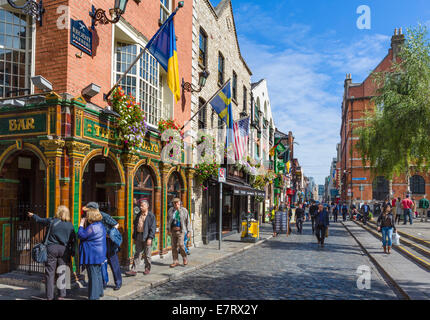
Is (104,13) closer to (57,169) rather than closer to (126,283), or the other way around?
(57,169)

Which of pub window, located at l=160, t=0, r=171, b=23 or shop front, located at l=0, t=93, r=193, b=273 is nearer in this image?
shop front, located at l=0, t=93, r=193, b=273

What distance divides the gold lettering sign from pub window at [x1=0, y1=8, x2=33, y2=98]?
33.7 inches

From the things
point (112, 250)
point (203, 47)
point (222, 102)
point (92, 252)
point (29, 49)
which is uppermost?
point (203, 47)

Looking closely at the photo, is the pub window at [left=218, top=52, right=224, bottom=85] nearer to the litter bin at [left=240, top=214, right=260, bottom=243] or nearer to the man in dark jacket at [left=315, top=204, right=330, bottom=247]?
the litter bin at [left=240, top=214, right=260, bottom=243]

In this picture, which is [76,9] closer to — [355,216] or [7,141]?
[7,141]

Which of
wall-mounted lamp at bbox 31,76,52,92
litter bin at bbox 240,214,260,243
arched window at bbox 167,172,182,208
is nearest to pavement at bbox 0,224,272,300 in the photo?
arched window at bbox 167,172,182,208

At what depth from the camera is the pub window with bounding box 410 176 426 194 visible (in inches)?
1746

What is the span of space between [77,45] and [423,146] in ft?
47.7

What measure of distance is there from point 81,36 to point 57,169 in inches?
124

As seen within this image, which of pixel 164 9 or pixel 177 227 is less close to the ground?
pixel 164 9

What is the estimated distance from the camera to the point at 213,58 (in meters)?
17.4

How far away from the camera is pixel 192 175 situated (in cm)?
1413

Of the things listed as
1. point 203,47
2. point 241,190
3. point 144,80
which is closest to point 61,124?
point 144,80

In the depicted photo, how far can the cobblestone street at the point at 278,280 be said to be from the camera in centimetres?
714
